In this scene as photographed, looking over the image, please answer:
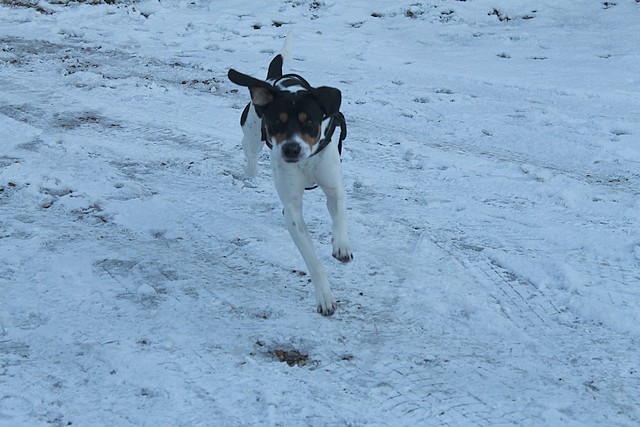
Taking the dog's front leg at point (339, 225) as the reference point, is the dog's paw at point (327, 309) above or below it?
below

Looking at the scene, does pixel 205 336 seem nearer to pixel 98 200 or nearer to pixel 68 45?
pixel 98 200

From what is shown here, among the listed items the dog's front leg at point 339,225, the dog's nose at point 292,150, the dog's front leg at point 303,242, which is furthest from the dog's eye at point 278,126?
the dog's front leg at point 339,225

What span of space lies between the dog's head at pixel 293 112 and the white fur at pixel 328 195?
92 mm

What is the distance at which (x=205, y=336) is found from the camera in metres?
4.26

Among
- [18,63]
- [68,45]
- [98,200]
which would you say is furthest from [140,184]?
[68,45]

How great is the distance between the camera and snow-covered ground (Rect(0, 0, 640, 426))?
3.73 metres

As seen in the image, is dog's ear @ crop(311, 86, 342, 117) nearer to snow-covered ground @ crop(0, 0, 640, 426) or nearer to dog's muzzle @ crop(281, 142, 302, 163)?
dog's muzzle @ crop(281, 142, 302, 163)

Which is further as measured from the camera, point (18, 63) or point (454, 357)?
point (18, 63)

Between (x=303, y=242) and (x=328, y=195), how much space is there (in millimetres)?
459

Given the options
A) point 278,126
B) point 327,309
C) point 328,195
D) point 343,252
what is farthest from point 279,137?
point 327,309

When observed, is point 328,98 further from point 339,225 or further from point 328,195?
point 339,225

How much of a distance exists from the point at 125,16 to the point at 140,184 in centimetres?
774

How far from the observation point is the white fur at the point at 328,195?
178 inches

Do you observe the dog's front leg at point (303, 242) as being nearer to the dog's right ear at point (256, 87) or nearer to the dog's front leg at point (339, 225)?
the dog's front leg at point (339, 225)
